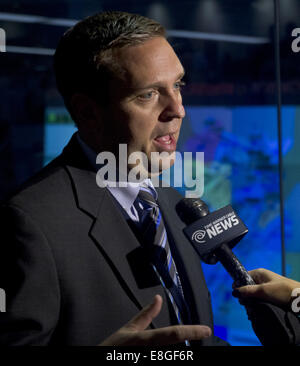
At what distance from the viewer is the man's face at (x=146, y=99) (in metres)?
1.12

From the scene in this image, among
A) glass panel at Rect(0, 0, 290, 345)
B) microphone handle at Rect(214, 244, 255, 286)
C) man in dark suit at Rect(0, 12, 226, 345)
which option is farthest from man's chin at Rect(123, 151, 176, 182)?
glass panel at Rect(0, 0, 290, 345)

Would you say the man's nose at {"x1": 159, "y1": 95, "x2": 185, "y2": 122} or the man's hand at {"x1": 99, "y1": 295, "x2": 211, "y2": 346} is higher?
the man's nose at {"x1": 159, "y1": 95, "x2": 185, "y2": 122}

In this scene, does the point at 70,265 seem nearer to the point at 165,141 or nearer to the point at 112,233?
the point at 112,233

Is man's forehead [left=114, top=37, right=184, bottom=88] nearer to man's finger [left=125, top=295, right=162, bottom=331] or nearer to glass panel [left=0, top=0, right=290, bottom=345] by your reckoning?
man's finger [left=125, top=295, right=162, bottom=331]

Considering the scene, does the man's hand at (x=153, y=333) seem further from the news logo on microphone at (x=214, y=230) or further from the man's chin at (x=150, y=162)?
the man's chin at (x=150, y=162)

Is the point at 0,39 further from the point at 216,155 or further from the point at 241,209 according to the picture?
the point at 241,209

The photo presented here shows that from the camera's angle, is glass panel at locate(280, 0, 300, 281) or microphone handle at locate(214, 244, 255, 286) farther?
glass panel at locate(280, 0, 300, 281)

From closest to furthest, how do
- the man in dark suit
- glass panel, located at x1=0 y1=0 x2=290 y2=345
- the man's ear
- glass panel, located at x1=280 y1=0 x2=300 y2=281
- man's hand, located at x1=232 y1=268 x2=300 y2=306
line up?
the man in dark suit
man's hand, located at x1=232 y1=268 x2=300 y2=306
the man's ear
glass panel, located at x1=280 y1=0 x2=300 y2=281
glass panel, located at x1=0 y1=0 x2=290 y2=345

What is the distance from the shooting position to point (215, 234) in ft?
3.66

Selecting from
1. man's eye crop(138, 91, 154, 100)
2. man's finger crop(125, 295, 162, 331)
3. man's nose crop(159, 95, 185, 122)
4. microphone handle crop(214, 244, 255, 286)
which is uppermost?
man's eye crop(138, 91, 154, 100)

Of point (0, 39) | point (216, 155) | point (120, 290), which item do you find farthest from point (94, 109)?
point (216, 155)

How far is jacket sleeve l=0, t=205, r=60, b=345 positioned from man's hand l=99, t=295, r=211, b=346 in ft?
0.47

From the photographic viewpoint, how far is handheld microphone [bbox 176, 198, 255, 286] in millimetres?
1098

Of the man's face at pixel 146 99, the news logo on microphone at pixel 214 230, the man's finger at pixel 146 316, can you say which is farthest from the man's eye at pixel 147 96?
the man's finger at pixel 146 316
